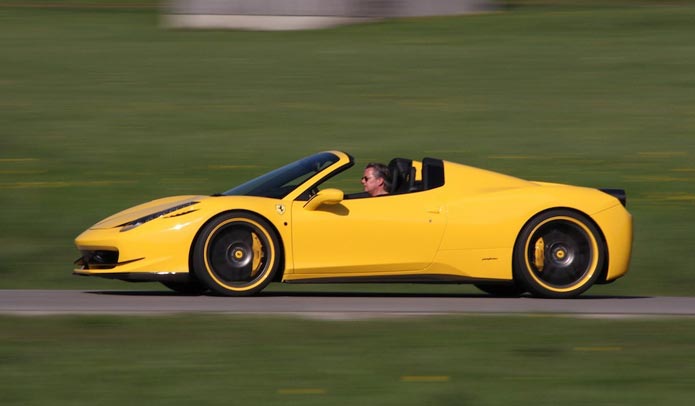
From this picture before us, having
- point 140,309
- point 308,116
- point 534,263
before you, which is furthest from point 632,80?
point 140,309

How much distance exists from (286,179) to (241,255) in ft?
2.49

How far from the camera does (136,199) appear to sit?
14.3m

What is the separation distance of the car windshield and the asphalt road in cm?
Answer: 80

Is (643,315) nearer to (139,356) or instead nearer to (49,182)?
(139,356)

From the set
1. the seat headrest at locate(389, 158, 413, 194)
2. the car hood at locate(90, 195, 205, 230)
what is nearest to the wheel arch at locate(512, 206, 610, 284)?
the seat headrest at locate(389, 158, 413, 194)

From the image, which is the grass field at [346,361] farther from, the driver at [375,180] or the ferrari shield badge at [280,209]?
the driver at [375,180]

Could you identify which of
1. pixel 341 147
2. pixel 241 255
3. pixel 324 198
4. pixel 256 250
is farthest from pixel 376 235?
pixel 341 147

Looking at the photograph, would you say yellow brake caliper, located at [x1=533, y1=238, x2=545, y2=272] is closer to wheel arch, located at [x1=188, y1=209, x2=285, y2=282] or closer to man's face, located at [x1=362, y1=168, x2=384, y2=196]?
man's face, located at [x1=362, y1=168, x2=384, y2=196]

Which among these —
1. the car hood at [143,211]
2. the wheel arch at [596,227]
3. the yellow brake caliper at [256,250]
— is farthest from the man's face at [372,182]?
the car hood at [143,211]

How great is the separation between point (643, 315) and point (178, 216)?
11.2ft

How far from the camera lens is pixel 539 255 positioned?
9.75 m

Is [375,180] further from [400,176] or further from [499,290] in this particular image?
[499,290]

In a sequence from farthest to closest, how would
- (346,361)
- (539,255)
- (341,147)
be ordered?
1. (341,147)
2. (539,255)
3. (346,361)

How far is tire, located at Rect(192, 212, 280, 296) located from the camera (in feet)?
30.8
